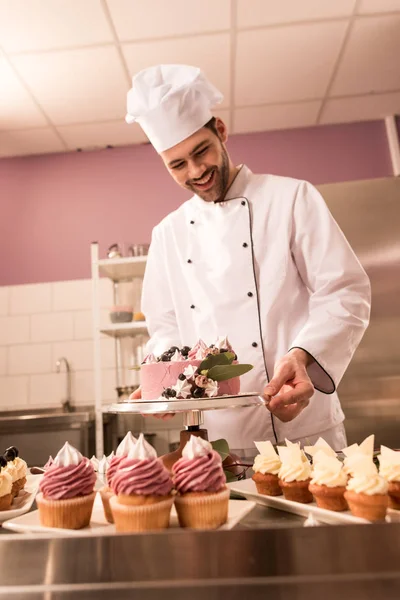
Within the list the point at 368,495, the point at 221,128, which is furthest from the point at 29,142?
the point at 368,495

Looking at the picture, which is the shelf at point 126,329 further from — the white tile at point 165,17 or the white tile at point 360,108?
the white tile at point 360,108

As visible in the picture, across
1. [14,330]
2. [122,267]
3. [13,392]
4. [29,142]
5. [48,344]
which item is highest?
[29,142]

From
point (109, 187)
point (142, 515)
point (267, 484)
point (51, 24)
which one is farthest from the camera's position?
point (109, 187)

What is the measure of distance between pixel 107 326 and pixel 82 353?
523mm

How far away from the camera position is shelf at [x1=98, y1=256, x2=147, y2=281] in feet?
11.1

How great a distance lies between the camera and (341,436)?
168 cm

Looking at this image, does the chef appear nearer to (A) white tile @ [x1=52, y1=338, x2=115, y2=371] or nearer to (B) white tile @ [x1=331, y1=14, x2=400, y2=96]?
(B) white tile @ [x1=331, y1=14, x2=400, y2=96]

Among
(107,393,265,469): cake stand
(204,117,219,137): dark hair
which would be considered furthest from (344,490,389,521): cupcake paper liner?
(204,117,219,137): dark hair

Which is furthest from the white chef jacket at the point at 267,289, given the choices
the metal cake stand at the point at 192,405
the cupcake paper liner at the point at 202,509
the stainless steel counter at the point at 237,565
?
the stainless steel counter at the point at 237,565

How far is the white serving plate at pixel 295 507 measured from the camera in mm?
709

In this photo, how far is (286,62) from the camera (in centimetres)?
314

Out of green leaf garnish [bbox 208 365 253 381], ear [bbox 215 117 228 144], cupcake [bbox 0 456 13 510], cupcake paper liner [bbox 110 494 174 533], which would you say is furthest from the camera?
ear [bbox 215 117 228 144]

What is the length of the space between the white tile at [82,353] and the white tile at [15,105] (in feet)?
5.15

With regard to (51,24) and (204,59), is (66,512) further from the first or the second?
(204,59)
